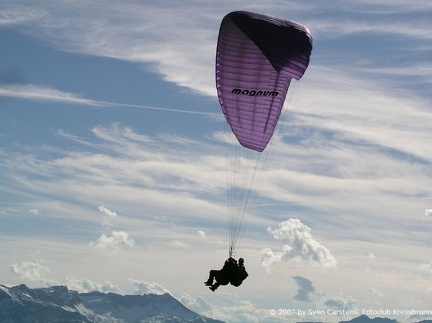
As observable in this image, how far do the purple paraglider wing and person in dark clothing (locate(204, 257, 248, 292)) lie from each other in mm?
9531

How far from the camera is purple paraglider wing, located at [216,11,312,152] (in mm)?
42688

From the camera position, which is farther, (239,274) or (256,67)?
(256,67)

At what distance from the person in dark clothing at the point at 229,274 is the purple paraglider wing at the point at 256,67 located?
31.3 ft

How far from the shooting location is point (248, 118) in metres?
47.1

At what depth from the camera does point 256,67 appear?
44438mm

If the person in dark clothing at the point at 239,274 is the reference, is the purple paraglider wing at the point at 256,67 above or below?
above

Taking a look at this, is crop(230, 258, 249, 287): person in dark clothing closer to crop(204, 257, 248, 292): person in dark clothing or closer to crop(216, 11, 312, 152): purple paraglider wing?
crop(204, 257, 248, 292): person in dark clothing

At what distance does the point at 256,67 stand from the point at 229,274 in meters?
14.2

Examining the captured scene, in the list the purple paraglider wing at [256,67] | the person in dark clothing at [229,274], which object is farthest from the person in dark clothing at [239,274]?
the purple paraglider wing at [256,67]

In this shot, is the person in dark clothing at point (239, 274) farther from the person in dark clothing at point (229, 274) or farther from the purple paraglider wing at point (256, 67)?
the purple paraglider wing at point (256, 67)

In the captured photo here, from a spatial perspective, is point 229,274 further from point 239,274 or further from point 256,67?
point 256,67

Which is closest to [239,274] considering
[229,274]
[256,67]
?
[229,274]

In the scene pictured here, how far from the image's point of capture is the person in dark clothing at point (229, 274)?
42812mm

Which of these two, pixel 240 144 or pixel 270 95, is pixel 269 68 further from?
pixel 240 144
